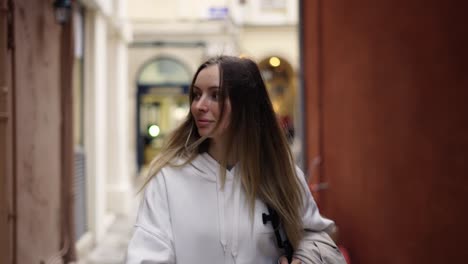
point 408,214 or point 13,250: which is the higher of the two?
point 408,214

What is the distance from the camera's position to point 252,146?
2.11 m

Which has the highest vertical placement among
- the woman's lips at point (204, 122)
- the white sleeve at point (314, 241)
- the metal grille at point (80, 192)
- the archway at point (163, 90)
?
the archway at point (163, 90)

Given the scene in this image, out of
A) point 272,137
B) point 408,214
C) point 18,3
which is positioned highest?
point 18,3

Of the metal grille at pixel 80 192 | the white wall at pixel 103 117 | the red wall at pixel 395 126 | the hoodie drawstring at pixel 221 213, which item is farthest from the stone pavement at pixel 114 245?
the hoodie drawstring at pixel 221 213

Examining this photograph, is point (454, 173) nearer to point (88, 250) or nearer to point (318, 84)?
point (318, 84)

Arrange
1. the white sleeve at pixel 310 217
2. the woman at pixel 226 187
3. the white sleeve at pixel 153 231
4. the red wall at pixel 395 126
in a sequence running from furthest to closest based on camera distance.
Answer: the red wall at pixel 395 126 → the white sleeve at pixel 310 217 → the woman at pixel 226 187 → the white sleeve at pixel 153 231

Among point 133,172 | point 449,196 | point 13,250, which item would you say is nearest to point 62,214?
point 13,250

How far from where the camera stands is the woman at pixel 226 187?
1.91 metres

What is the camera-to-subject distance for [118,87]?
1023cm

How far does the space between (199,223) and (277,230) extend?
32 cm

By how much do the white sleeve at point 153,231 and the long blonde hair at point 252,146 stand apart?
0.09 meters

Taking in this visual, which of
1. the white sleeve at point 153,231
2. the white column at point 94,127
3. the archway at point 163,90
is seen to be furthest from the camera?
the archway at point 163,90

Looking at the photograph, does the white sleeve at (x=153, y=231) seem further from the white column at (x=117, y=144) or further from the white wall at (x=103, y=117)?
the white column at (x=117, y=144)

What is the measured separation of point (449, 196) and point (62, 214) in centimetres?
395
